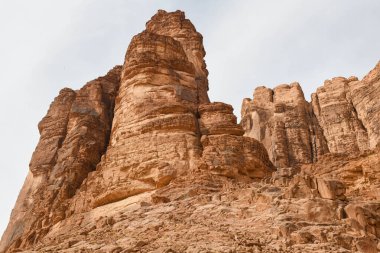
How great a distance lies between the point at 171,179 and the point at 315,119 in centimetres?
3809

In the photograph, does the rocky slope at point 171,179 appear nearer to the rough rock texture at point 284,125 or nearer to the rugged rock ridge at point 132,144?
the rugged rock ridge at point 132,144

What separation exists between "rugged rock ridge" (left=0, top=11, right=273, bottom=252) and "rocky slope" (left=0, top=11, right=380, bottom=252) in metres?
0.08

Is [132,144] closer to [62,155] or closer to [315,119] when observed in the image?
[62,155]

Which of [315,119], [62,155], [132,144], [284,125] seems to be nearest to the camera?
[132,144]

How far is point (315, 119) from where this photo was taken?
60312 millimetres

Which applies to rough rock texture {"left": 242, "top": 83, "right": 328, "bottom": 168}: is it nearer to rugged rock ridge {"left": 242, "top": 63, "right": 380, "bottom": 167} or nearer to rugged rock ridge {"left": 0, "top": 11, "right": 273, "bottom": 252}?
rugged rock ridge {"left": 242, "top": 63, "right": 380, "bottom": 167}

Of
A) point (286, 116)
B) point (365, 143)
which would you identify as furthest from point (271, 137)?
point (365, 143)

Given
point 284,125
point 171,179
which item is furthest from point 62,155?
point 284,125

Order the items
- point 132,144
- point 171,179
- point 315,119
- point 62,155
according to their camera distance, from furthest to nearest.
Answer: point 315,119, point 62,155, point 132,144, point 171,179

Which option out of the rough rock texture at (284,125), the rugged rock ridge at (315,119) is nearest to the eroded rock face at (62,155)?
the rough rock texture at (284,125)

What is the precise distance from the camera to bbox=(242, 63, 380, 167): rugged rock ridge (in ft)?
178

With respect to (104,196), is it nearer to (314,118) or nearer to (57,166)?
(57,166)

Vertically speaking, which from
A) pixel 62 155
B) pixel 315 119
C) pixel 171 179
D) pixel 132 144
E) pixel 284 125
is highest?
pixel 315 119

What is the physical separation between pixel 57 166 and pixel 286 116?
1278 inches
